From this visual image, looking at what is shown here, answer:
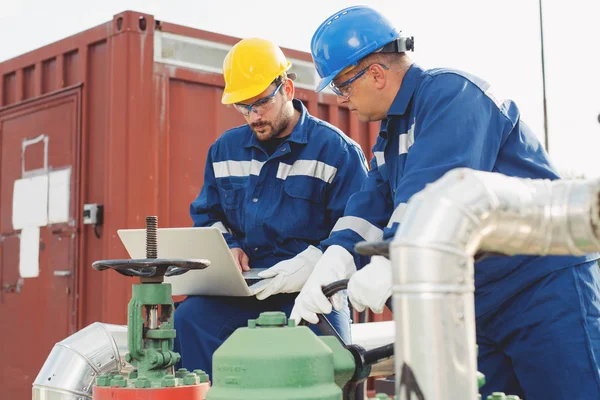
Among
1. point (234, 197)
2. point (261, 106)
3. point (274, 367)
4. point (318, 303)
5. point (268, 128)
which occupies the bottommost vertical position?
point (274, 367)

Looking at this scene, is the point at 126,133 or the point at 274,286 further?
the point at 126,133

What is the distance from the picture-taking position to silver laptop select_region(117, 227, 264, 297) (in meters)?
3.25

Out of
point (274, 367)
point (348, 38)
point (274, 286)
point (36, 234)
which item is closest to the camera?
point (274, 367)

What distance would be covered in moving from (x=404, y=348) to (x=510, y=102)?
1333 millimetres

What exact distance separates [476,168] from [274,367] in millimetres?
946

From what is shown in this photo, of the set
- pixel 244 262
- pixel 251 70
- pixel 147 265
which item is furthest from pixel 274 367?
pixel 251 70

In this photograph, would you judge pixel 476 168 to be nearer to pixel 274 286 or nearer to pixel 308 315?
pixel 308 315

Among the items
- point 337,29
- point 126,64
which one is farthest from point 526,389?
point 126,64

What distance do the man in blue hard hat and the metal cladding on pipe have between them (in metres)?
0.90

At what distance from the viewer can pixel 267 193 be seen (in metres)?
3.95

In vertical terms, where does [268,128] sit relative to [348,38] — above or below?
below

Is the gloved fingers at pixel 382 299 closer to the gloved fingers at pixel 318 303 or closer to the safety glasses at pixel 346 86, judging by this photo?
the gloved fingers at pixel 318 303

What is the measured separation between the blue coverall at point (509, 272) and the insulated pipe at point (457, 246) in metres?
0.66

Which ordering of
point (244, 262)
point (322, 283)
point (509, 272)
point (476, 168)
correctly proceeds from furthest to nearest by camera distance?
point (244, 262) → point (322, 283) → point (509, 272) → point (476, 168)
